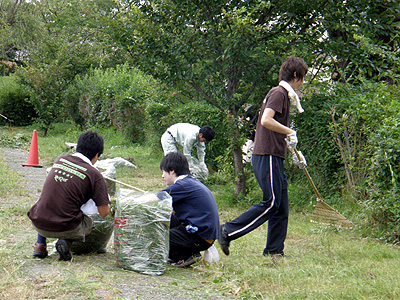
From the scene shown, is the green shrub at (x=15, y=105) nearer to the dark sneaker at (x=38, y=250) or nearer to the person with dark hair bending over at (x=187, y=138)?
the person with dark hair bending over at (x=187, y=138)

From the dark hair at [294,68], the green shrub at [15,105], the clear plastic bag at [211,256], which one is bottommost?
the green shrub at [15,105]

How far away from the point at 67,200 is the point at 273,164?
196 cm

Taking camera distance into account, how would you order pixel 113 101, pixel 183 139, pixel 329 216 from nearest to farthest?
pixel 329 216, pixel 183 139, pixel 113 101

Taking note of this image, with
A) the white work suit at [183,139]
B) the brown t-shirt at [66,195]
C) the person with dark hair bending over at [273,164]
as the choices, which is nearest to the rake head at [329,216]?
the person with dark hair bending over at [273,164]

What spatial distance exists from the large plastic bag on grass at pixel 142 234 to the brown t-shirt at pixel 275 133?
1.18 metres

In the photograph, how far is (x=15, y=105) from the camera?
21.1m

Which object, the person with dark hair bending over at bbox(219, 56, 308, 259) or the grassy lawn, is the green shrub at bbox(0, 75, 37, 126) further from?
the person with dark hair bending over at bbox(219, 56, 308, 259)

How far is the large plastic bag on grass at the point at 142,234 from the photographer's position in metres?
4.21

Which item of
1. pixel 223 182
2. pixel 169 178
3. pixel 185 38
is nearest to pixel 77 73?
pixel 223 182

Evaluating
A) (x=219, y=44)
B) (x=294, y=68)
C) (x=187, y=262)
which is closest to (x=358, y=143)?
(x=219, y=44)

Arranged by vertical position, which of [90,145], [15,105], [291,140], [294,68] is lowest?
[15,105]

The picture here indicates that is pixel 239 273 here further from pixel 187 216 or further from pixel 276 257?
pixel 187 216

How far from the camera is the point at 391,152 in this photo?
5523mm

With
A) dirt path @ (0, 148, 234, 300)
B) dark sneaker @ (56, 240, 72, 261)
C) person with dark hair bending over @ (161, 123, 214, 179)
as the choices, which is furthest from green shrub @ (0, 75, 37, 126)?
dark sneaker @ (56, 240, 72, 261)
